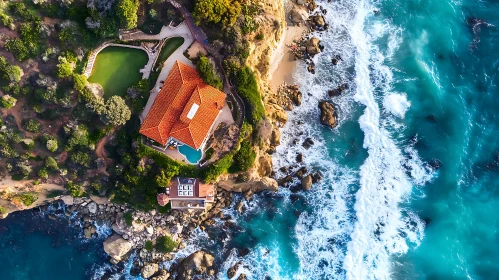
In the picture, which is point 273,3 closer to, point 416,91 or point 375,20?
point 375,20

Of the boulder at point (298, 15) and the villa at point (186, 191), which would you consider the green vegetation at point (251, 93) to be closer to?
the villa at point (186, 191)

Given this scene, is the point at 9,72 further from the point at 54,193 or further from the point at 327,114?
the point at 327,114

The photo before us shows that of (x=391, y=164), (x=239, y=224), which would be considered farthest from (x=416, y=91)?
(x=239, y=224)

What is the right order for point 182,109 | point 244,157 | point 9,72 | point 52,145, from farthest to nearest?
1. point 244,157
2. point 52,145
3. point 182,109
4. point 9,72

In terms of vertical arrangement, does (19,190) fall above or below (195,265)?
above

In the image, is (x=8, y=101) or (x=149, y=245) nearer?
(x=8, y=101)

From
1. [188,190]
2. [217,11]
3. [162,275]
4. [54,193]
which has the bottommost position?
[162,275]

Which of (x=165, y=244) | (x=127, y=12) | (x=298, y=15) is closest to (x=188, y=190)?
(x=165, y=244)

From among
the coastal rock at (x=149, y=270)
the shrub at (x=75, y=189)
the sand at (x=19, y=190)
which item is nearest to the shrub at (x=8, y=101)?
the sand at (x=19, y=190)
